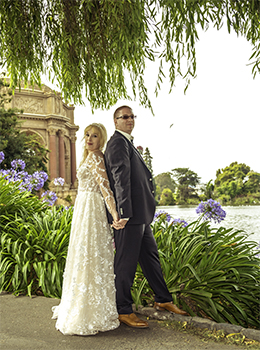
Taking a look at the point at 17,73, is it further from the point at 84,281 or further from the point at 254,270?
the point at 254,270

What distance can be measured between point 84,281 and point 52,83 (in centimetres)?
221

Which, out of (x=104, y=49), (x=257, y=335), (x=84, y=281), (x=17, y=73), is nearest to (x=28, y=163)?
(x=17, y=73)

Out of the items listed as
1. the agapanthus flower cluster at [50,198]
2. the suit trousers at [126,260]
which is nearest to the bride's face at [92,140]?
the suit trousers at [126,260]

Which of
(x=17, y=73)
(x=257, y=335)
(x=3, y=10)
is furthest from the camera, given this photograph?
(x=17, y=73)

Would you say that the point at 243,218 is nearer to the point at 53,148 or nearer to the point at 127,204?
the point at 127,204

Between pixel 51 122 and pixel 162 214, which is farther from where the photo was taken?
pixel 51 122

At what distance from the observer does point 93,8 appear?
2875 millimetres

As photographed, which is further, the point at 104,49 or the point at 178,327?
the point at 104,49

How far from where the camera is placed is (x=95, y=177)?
7.73 feet

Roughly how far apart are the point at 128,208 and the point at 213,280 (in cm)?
103

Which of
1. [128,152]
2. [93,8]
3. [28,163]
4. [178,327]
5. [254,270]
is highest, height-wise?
[93,8]

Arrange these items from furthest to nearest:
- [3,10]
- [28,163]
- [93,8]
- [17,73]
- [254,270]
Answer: [28,163] → [17,73] → [3,10] → [93,8] → [254,270]

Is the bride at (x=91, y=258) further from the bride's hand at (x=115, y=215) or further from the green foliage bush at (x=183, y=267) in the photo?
the green foliage bush at (x=183, y=267)

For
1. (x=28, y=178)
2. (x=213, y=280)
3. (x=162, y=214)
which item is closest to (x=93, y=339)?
(x=213, y=280)
